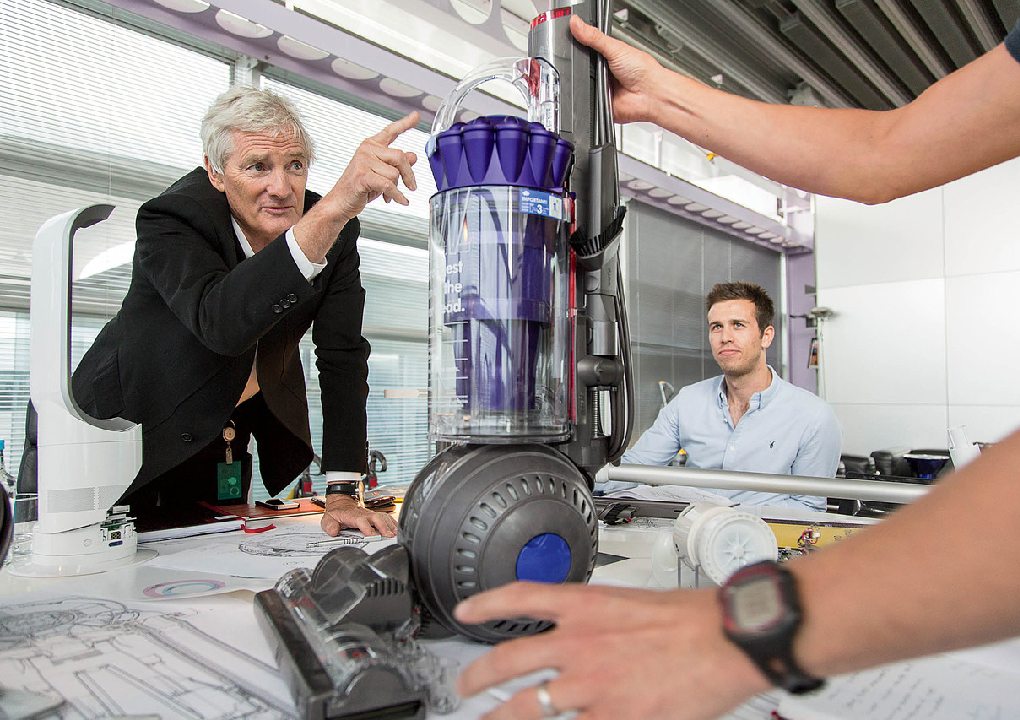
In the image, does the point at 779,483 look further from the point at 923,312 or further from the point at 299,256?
the point at 923,312

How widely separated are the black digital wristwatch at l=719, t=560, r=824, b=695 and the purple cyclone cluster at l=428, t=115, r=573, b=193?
0.40 meters

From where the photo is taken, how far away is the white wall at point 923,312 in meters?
4.06

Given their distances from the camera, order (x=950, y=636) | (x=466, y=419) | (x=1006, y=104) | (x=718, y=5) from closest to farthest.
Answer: (x=950, y=636), (x=466, y=419), (x=1006, y=104), (x=718, y=5)

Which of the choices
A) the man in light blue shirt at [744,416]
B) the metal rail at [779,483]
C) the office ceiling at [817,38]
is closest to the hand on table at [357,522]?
the metal rail at [779,483]

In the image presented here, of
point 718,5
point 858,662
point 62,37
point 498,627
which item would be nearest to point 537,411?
point 498,627

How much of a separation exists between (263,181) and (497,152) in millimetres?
918

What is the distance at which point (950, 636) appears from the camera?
0.29 metres

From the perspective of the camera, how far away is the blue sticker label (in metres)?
0.60

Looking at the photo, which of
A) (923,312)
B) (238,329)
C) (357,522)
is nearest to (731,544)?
(357,522)

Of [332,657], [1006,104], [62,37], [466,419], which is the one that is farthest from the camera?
[62,37]

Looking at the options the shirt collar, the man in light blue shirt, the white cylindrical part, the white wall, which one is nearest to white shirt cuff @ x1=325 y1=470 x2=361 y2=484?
the shirt collar

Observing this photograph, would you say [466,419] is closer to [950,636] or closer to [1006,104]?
[950,636]

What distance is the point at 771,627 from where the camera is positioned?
0.31 meters

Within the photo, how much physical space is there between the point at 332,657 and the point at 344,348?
41.4 inches
